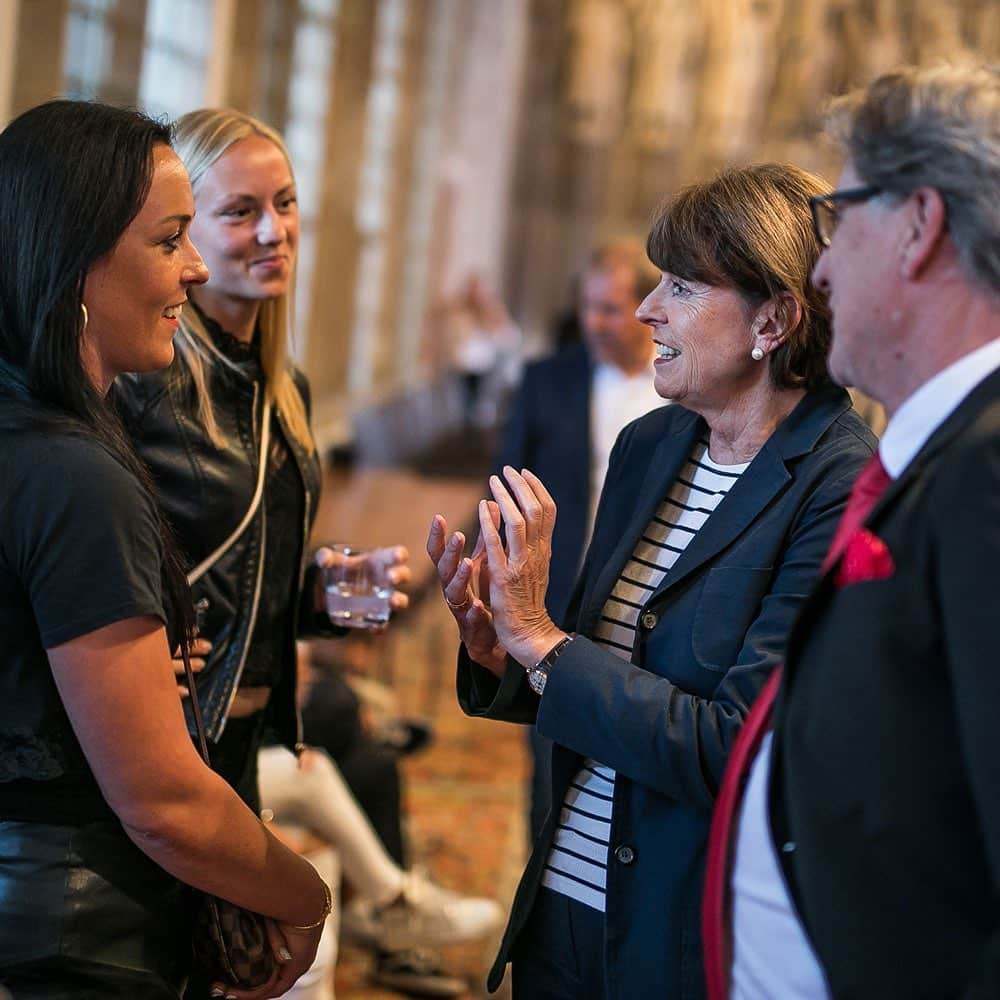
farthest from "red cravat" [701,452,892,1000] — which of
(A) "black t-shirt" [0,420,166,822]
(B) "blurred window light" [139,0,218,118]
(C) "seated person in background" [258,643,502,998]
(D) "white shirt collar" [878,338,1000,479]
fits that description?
(B) "blurred window light" [139,0,218,118]

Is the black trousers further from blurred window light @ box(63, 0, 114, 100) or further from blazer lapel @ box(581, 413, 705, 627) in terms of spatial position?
blurred window light @ box(63, 0, 114, 100)

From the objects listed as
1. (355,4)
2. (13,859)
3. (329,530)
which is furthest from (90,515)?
(355,4)

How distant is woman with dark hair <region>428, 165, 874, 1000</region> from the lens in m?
1.96

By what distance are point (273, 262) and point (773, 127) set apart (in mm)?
12906

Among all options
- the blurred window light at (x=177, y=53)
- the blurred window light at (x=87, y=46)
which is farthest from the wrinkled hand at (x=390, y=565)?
the blurred window light at (x=177, y=53)

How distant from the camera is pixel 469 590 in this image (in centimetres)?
221

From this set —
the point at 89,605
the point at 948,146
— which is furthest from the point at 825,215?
the point at 89,605

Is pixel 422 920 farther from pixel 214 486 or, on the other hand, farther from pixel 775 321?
pixel 775 321

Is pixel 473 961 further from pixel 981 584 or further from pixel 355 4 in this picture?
pixel 355 4

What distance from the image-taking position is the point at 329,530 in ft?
21.4

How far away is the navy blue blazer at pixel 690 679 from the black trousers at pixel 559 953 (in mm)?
71

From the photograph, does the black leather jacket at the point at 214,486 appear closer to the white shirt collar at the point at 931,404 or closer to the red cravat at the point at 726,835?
the red cravat at the point at 726,835

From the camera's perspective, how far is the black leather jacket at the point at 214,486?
2479 millimetres

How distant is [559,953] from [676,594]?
1.87 ft
